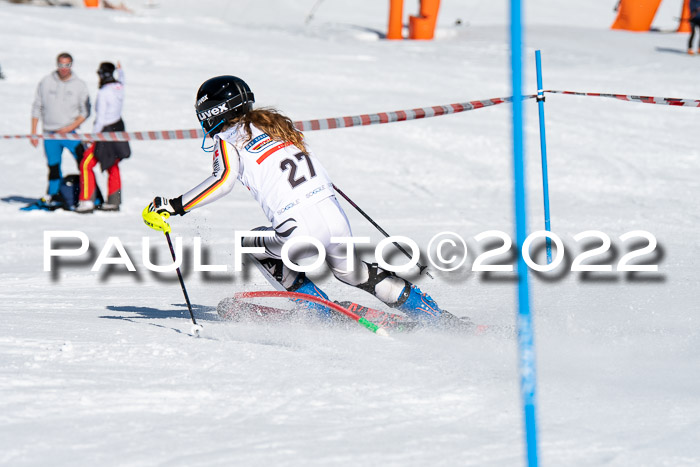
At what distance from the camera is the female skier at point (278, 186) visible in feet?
17.1

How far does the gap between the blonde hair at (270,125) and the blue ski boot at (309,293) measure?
0.83m

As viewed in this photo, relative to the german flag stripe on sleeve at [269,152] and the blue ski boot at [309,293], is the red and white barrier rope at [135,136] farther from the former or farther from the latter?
the german flag stripe on sleeve at [269,152]

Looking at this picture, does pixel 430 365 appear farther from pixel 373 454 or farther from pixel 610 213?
pixel 610 213

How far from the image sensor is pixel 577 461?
3.27 meters

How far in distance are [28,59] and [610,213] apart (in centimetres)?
1128

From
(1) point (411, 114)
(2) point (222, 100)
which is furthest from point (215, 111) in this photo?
(1) point (411, 114)

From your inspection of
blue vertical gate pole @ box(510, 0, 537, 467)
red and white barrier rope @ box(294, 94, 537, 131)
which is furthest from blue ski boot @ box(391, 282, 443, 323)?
blue vertical gate pole @ box(510, 0, 537, 467)

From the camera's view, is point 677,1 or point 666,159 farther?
point 677,1

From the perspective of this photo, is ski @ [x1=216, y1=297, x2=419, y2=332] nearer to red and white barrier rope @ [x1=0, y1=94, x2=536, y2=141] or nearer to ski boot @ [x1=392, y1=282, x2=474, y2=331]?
ski boot @ [x1=392, y1=282, x2=474, y2=331]

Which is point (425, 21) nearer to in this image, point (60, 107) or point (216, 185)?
point (60, 107)

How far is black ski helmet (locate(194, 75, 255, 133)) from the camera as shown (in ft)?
17.5

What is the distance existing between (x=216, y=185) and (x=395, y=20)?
17.6 meters

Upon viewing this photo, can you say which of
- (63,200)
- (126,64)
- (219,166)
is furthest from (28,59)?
(219,166)
